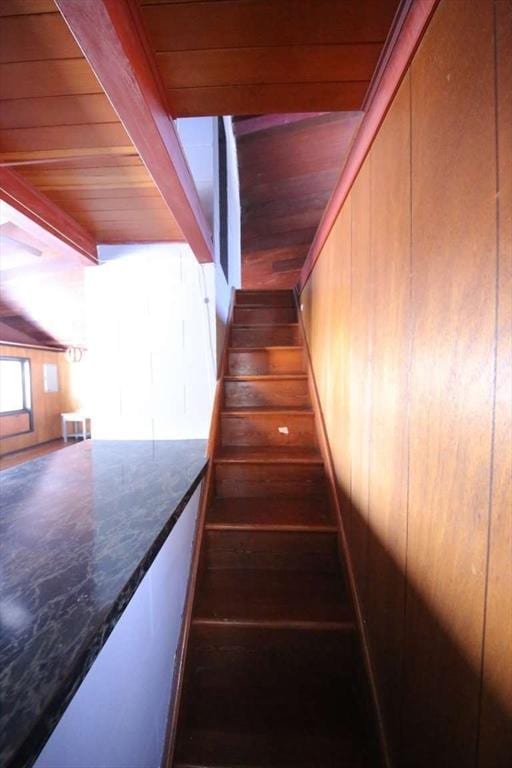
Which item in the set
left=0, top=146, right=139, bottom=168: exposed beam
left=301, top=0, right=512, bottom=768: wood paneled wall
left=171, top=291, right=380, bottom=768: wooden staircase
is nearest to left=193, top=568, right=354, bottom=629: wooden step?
left=171, top=291, right=380, bottom=768: wooden staircase

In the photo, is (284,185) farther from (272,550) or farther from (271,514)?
(272,550)

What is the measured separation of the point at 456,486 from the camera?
56cm

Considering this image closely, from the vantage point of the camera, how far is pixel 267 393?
6.78 ft

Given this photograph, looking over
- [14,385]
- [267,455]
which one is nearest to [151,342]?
[267,455]

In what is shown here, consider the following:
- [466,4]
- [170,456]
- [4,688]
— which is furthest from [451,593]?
[170,456]

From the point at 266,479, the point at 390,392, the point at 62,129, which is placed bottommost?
the point at 266,479

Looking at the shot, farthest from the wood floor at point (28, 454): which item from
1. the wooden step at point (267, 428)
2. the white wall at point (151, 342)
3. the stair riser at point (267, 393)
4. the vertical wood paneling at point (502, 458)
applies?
the vertical wood paneling at point (502, 458)

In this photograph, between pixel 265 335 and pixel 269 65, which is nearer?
pixel 269 65

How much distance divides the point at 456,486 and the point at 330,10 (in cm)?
102

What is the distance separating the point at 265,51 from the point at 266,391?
1.55 meters

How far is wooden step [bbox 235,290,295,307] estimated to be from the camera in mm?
3047

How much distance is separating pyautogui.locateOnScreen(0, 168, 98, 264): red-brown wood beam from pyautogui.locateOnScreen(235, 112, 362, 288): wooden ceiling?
218cm

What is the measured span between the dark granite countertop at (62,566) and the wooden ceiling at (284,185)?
2.98 metres

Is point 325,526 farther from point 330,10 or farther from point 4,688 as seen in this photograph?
point 330,10
